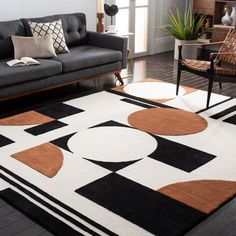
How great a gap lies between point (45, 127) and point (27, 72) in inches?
24.6

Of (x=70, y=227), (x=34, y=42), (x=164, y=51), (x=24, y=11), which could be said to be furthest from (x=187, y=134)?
(x=164, y=51)

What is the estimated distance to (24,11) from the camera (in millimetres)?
4723

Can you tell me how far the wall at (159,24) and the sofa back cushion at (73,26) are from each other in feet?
5.55

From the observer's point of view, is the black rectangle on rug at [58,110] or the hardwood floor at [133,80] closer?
the hardwood floor at [133,80]

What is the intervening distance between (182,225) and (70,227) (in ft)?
2.02

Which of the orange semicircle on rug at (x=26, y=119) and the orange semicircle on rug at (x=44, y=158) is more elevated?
the orange semicircle on rug at (x=26, y=119)

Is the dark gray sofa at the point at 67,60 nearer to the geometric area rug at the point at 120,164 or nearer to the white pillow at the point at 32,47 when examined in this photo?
the white pillow at the point at 32,47

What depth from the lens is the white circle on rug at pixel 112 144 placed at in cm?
312

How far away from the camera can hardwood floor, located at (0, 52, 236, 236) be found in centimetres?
234

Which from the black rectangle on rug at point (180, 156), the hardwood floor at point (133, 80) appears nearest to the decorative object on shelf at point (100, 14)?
the hardwood floor at point (133, 80)

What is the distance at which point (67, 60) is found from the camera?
4.33 metres

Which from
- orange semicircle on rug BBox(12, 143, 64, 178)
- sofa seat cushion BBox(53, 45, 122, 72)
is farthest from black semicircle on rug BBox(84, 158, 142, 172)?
sofa seat cushion BBox(53, 45, 122, 72)

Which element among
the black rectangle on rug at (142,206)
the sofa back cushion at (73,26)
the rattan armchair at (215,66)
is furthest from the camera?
the sofa back cushion at (73,26)

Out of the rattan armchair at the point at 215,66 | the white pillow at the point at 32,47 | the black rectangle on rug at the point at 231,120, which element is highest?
the white pillow at the point at 32,47
